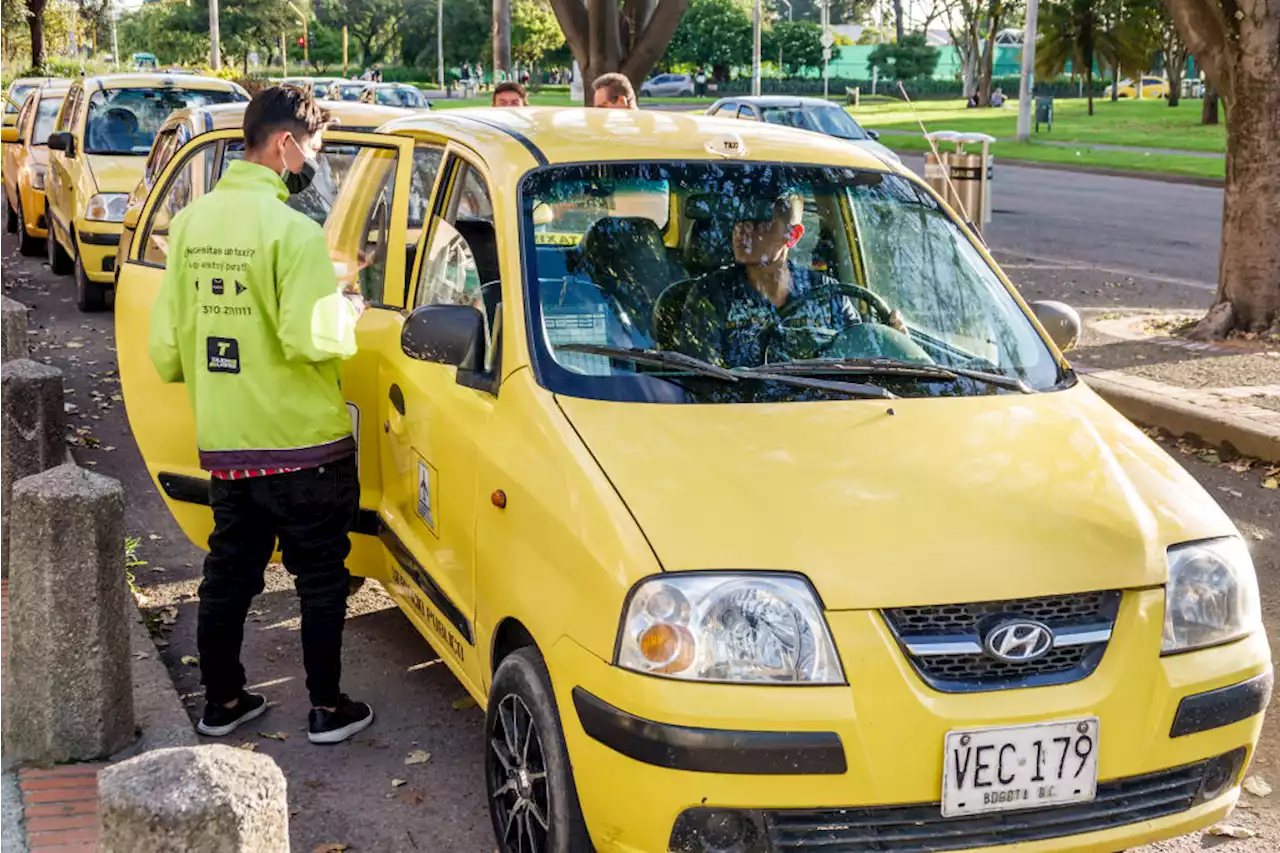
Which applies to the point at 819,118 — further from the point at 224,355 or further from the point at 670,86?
the point at 670,86

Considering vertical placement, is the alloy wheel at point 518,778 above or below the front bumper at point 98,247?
below

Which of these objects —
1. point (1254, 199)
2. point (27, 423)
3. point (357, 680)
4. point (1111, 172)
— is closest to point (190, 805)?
point (357, 680)

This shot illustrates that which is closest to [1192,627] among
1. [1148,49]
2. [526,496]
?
[526,496]

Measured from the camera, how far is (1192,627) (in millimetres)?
3416

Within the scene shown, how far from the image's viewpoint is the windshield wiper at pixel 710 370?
3.90 metres

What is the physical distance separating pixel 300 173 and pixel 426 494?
127 cm

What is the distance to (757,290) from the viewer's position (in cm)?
445

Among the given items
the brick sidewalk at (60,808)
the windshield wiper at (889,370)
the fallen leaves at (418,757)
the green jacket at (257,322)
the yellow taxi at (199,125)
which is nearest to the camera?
the brick sidewalk at (60,808)

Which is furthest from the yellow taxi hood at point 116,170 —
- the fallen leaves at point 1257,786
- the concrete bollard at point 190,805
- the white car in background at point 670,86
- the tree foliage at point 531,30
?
the tree foliage at point 531,30

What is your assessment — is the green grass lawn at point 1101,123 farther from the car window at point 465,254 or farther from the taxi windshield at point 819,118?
the car window at point 465,254

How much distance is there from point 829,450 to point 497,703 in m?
1.02

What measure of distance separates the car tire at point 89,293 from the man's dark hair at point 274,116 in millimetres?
9042

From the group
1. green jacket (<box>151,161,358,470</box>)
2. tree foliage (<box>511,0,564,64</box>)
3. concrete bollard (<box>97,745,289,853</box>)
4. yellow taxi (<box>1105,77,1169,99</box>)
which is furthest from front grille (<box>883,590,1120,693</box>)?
tree foliage (<box>511,0,564,64</box>)

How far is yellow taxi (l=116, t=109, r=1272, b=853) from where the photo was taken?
3.12 m
